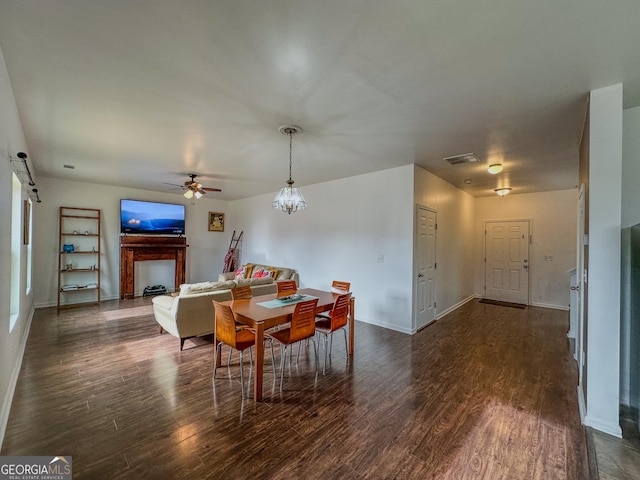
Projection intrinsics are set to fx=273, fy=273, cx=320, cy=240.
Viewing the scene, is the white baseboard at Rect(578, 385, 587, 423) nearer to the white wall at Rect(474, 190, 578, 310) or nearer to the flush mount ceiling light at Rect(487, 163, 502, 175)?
the flush mount ceiling light at Rect(487, 163, 502, 175)

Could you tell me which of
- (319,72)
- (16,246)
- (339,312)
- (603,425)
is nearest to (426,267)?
(339,312)

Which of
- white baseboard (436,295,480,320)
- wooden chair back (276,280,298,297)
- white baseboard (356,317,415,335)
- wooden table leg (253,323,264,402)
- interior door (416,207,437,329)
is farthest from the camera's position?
white baseboard (436,295,480,320)

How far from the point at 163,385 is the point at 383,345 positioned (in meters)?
2.69

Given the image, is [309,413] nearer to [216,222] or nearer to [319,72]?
[319,72]

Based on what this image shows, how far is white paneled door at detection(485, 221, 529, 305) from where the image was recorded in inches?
254

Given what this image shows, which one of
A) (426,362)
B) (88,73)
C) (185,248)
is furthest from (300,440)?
(185,248)

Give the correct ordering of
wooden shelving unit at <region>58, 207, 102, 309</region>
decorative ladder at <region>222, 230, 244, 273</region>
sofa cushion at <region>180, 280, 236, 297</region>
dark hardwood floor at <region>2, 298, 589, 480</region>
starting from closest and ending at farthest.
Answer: dark hardwood floor at <region>2, 298, 589, 480</region> → sofa cushion at <region>180, 280, 236, 297</region> → wooden shelving unit at <region>58, 207, 102, 309</region> → decorative ladder at <region>222, 230, 244, 273</region>

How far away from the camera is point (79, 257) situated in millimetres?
6090

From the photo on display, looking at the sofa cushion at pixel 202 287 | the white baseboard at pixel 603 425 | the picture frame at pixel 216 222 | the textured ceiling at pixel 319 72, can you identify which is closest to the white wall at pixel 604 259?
the white baseboard at pixel 603 425

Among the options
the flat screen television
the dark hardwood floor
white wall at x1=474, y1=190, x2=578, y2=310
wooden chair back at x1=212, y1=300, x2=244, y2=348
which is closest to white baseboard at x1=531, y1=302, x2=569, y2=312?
white wall at x1=474, y1=190, x2=578, y2=310

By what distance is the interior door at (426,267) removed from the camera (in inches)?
176

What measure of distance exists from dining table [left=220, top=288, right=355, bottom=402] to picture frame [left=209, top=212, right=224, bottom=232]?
544 centimetres

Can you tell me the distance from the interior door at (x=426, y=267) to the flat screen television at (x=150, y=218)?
20.2 ft

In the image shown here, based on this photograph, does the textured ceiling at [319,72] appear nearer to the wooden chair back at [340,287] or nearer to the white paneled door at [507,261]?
the wooden chair back at [340,287]
